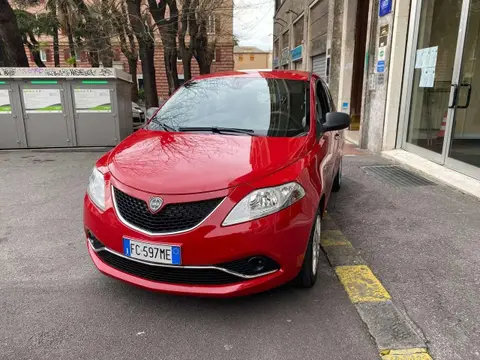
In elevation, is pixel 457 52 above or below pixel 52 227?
above

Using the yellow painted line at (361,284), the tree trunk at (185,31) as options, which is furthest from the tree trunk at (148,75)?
the yellow painted line at (361,284)

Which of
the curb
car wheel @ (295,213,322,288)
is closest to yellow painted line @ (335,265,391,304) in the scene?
the curb

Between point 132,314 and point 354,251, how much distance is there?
2.01 m

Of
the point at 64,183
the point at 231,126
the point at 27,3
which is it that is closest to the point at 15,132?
the point at 64,183

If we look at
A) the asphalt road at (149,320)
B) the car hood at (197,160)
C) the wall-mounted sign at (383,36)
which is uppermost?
the wall-mounted sign at (383,36)

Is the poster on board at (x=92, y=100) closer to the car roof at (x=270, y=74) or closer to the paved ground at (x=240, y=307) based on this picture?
the paved ground at (x=240, y=307)

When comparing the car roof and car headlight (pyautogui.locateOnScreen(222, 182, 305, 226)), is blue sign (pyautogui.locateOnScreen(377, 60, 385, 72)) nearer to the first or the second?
the car roof

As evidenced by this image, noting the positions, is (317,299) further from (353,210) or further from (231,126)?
(353,210)

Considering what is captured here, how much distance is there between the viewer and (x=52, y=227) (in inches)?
169

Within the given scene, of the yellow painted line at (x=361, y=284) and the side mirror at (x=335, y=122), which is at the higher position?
the side mirror at (x=335, y=122)

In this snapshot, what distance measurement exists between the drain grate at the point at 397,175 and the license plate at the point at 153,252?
4280mm

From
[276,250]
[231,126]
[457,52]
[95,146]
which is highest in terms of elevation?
[457,52]

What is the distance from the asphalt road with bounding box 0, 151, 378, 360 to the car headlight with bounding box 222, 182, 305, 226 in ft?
2.42

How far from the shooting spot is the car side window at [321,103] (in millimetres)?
3757
